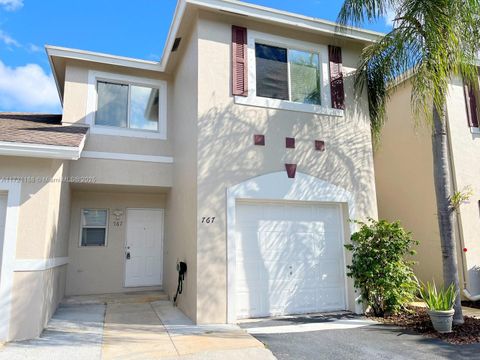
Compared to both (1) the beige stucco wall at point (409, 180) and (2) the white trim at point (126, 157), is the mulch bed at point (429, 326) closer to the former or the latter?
A: (1) the beige stucco wall at point (409, 180)

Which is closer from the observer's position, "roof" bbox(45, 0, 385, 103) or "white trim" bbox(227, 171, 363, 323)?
"white trim" bbox(227, 171, 363, 323)

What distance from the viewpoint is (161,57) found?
10.1 meters

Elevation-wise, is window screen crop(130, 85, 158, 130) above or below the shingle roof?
above

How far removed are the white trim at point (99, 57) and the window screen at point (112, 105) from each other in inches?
24.7

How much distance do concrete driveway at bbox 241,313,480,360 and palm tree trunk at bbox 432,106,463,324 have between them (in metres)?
1.35

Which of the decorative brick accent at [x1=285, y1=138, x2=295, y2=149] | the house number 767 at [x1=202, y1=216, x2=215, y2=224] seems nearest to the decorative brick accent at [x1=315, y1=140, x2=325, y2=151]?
the decorative brick accent at [x1=285, y1=138, x2=295, y2=149]

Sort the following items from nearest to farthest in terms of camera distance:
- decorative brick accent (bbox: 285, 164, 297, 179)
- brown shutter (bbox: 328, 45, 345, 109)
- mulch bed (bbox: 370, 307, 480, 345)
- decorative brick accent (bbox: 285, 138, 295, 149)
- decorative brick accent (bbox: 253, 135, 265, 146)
→ mulch bed (bbox: 370, 307, 480, 345) < decorative brick accent (bbox: 253, 135, 265, 146) < decorative brick accent (bbox: 285, 164, 297, 179) < decorative brick accent (bbox: 285, 138, 295, 149) < brown shutter (bbox: 328, 45, 345, 109)

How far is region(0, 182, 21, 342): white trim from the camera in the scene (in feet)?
19.8

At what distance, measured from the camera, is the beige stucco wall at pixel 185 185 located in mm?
7695

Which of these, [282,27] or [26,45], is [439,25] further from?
[26,45]

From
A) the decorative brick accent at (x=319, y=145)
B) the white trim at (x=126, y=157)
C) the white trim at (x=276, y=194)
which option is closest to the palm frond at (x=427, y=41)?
the decorative brick accent at (x=319, y=145)

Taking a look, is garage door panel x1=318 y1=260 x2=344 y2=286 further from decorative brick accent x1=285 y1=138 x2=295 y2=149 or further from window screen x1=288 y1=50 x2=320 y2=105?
window screen x1=288 y1=50 x2=320 y2=105

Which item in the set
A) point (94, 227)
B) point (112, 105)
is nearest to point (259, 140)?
point (112, 105)

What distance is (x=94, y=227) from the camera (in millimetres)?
10523
